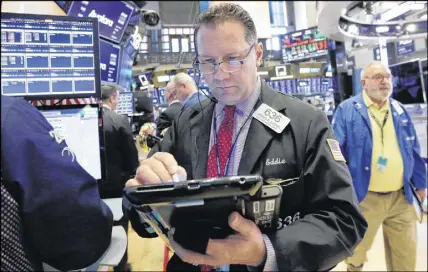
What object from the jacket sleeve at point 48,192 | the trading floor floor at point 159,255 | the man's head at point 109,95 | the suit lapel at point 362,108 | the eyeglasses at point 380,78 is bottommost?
the trading floor floor at point 159,255

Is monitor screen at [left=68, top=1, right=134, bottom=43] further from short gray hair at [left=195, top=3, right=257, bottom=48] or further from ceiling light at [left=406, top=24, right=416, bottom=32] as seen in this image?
ceiling light at [left=406, top=24, right=416, bottom=32]

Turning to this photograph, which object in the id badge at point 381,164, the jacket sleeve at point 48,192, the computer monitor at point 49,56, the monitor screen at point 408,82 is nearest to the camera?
the jacket sleeve at point 48,192

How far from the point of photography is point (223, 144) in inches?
44.6

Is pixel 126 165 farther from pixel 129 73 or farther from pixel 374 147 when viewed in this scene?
pixel 374 147

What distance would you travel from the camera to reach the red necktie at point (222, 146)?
109cm

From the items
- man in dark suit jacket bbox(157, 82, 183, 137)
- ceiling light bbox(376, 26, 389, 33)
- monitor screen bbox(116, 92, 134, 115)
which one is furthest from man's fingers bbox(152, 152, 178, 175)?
ceiling light bbox(376, 26, 389, 33)

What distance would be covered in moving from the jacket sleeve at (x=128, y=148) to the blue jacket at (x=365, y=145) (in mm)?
2004

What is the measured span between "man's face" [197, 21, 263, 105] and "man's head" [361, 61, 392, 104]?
6.80 feet

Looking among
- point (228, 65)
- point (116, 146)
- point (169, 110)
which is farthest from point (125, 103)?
point (228, 65)

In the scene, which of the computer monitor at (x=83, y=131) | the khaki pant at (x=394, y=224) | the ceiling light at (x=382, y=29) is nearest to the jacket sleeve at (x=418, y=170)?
the khaki pant at (x=394, y=224)

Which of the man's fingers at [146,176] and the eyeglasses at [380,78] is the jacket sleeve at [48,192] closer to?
the man's fingers at [146,176]

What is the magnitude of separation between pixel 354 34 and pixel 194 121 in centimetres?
486

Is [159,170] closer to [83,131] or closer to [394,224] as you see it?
[83,131]

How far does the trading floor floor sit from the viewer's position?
11.0 feet
